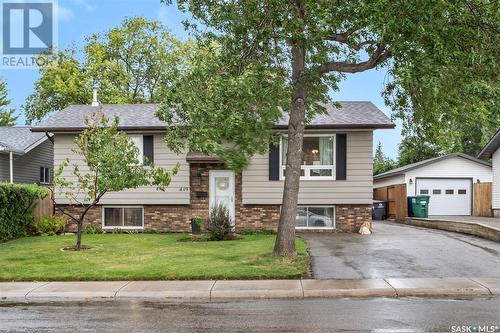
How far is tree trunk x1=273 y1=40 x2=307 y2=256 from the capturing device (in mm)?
12969

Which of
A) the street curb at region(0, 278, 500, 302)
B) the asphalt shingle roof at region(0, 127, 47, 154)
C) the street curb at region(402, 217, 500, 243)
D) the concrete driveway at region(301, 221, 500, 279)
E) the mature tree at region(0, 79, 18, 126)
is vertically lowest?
the street curb at region(0, 278, 500, 302)

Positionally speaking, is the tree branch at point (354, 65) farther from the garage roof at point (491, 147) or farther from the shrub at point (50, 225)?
the garage roof at point (491, 147)

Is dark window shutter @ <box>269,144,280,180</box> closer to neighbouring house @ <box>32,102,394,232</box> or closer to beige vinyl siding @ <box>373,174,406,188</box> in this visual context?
neighbouring house @ <box>32,102,394,232</box>

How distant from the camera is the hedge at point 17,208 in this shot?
17.3 meters

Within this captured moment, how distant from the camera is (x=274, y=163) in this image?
19.7 meters

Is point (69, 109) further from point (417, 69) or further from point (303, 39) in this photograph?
point (417, 69)

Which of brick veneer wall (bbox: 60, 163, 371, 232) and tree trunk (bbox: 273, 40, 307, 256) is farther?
brick veneer wall (bbox: 60, 163, 371, 232)

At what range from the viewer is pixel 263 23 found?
12.3 meters

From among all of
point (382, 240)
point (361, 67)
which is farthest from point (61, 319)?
point (382, 240)

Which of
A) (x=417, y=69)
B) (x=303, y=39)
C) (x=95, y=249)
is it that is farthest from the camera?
(x=95, y=249)

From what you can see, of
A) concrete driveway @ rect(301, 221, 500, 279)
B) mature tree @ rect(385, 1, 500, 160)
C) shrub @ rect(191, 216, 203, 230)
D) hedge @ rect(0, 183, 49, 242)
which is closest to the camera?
mature tree @ rect(385, 1, 500, 160)

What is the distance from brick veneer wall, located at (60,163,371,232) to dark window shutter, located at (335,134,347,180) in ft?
4.35

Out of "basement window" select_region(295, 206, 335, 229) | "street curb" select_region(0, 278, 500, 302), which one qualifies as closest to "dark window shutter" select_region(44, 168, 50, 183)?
"basement window" select_region(295, 206, 335, 229)

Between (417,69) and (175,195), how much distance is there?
11.7 metres
